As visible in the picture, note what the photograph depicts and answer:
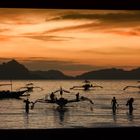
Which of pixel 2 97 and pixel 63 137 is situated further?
pixel 2 97

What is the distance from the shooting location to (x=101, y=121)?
699 inches

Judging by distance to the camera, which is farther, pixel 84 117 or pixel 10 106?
pixel 10 106

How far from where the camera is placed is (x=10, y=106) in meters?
26.9

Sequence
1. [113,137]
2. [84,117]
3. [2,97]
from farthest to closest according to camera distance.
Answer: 1. [2,97]
2. [84,117]
3. [113,137]

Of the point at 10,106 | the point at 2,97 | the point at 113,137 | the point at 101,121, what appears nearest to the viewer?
the point at 113,137

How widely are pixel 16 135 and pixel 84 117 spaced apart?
19.8 metres

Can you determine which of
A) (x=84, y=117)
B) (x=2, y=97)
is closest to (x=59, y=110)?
(x=84, y=117)
